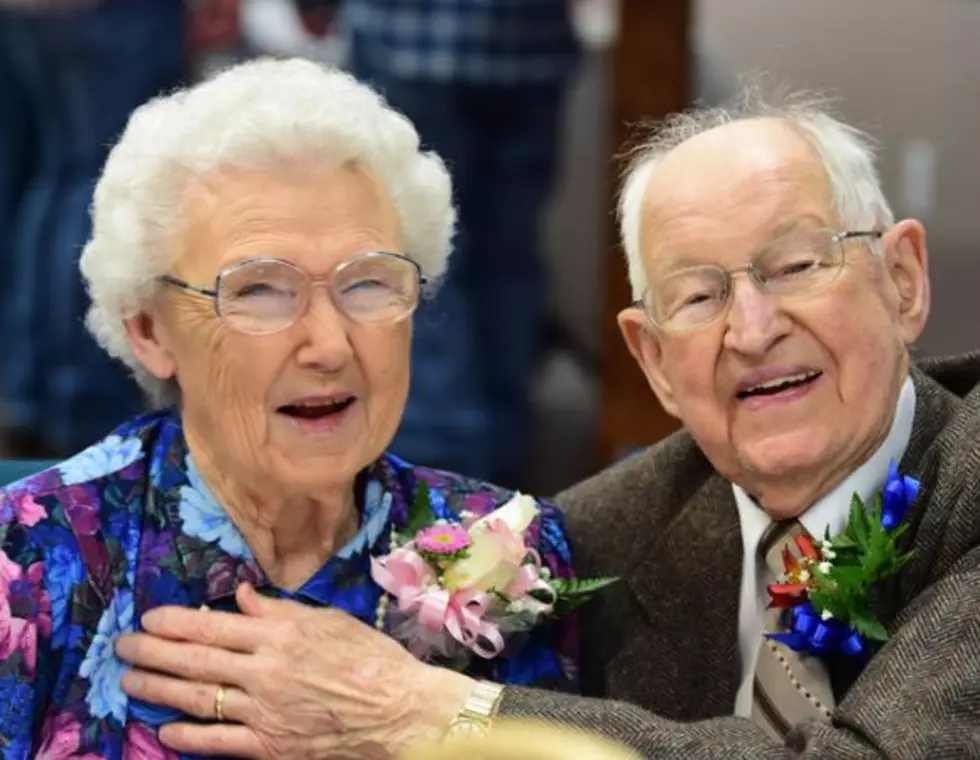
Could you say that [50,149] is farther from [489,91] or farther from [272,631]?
[272,631]

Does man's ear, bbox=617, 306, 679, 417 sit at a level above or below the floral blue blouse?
above

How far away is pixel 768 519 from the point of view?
8.11ft

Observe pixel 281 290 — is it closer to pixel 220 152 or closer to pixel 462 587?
pixel 220 152

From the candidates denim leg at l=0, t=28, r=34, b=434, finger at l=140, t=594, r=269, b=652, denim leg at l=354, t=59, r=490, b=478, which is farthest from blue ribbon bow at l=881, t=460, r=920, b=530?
denim leg at l=0, t=28, r=34, b=434

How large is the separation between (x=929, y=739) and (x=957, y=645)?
0.14 m

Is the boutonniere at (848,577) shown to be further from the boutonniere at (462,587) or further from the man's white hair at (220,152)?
the man's white hair at (220,152)

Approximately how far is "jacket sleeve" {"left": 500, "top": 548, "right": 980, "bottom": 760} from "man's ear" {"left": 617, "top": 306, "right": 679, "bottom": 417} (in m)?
0.46

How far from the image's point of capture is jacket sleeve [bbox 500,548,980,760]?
2020 millimetres

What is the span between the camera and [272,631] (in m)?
2.23

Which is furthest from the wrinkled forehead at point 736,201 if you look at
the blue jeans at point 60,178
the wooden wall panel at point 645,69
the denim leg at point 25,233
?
the denim leg at point 25,233

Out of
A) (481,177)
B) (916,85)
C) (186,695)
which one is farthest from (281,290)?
(916,85)

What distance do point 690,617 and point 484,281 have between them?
96.4 inches

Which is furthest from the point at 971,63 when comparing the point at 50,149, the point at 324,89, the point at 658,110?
the point at 324,89

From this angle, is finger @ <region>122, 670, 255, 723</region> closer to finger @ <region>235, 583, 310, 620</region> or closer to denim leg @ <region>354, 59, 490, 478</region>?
finger @ <region>235, 583, 310, 620</region>
